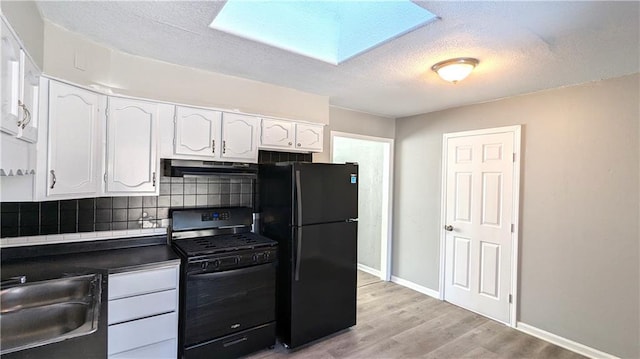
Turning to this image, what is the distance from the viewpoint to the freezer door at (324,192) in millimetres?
2680

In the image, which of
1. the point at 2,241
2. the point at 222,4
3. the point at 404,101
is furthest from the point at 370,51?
the point at 2,241

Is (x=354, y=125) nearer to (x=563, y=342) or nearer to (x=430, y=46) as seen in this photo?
(x=430, y=46)

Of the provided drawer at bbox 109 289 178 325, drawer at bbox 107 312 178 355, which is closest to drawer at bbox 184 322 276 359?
drawer at bbox 107 312 178 355

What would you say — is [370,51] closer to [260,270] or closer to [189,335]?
[260,270]

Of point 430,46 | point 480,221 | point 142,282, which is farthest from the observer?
point 480,221

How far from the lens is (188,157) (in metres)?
2.57

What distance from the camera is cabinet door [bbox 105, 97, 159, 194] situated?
7.40 feet

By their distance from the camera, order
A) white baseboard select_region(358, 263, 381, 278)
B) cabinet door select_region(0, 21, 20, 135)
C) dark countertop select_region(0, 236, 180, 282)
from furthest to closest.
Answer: white baseboard select_region(358, 263, 381, 278) < dark countertop select_region(0, 236, 180, 282) < cabinet door select_region(0, 21, 20, 135)

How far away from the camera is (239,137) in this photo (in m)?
2.81

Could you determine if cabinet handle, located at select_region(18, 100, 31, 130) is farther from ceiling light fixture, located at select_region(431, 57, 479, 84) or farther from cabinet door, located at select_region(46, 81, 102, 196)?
ceiling light fixture, located at select_region(431, 57, 479, 84)

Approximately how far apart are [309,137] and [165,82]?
4.68 ft

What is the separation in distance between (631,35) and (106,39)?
3.32m

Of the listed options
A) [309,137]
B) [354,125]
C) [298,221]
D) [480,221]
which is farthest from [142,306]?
[480,221]

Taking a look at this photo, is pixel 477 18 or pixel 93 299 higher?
pixel 477 18
